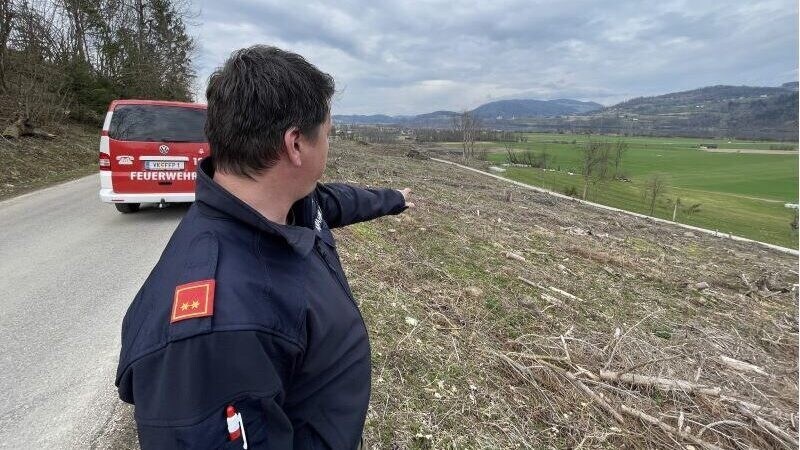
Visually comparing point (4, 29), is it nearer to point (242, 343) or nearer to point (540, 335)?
point (540, 335)

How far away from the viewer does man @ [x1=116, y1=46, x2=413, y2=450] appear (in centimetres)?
100

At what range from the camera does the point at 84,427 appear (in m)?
2.61

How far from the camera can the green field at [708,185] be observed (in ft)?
112

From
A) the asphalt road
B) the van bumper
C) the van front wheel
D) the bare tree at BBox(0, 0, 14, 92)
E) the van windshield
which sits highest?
the bare tree at BBox(0, 0, 14, 92)

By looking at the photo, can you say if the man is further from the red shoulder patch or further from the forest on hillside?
the forest on hillside

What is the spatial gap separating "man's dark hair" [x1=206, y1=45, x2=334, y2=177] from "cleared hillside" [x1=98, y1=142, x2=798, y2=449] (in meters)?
2.19

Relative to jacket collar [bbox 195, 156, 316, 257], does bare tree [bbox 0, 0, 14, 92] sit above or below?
above

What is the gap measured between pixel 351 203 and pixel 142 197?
5459 mm

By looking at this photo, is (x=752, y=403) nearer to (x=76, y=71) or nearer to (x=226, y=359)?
(x=226, y=359)

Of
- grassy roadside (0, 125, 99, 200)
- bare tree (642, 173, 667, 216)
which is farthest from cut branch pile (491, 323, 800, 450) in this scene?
bare tree (642, 173, 667, 216)

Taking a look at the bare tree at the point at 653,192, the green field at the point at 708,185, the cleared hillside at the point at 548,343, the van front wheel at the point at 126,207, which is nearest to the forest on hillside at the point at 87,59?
the van front wheel at the point at 126,207

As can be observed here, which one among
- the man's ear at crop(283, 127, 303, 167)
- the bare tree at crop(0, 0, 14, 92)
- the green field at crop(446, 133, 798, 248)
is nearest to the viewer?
the man's ear at crop(283, 127, 303, 167)

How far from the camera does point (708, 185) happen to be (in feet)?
201

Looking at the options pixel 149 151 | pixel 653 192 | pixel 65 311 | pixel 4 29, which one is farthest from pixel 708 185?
pixel 65 311
